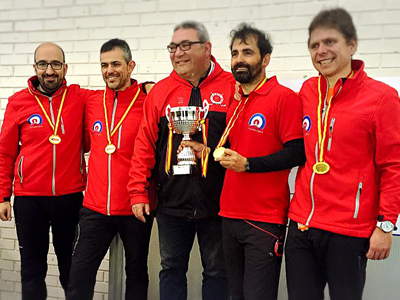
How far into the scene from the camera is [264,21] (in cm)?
274

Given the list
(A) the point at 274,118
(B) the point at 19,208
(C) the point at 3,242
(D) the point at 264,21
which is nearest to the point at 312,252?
(A) the point at 274,118

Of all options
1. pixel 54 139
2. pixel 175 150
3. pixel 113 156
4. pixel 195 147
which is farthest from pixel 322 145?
pixel 54 139

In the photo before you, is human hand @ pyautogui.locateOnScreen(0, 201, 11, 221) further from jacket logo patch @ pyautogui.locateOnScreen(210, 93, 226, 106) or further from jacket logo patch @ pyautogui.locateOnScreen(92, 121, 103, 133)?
jacket logo patch @ pyautogui.locateOnScreen(210, 93, 226, 106)

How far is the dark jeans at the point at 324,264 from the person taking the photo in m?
1.70

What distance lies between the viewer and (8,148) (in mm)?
2637

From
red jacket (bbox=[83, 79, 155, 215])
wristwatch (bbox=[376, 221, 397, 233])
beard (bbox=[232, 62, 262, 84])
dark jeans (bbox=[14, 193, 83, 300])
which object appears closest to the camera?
wristwatch (bbox=[376, 221, 397, 233])

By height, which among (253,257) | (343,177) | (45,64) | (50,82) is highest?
(45,64)

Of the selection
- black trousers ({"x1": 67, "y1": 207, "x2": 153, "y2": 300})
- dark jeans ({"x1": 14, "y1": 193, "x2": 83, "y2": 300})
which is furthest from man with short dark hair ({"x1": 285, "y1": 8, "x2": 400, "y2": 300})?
dark jeans ({"x1": 14, "y1": 193, "x2": 83, "y2": 300})

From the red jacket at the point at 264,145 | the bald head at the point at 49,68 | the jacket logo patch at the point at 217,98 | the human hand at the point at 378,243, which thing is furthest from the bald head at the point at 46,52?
the human hand at the point at 378,243

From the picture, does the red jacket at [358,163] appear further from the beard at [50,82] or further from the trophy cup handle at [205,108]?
the beard at [50,82]

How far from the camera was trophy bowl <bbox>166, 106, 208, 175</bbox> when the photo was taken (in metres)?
2.03

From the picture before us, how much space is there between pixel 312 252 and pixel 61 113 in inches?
71.5

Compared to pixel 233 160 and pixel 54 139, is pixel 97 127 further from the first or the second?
pixel 233 160

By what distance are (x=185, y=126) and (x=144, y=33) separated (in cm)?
127
